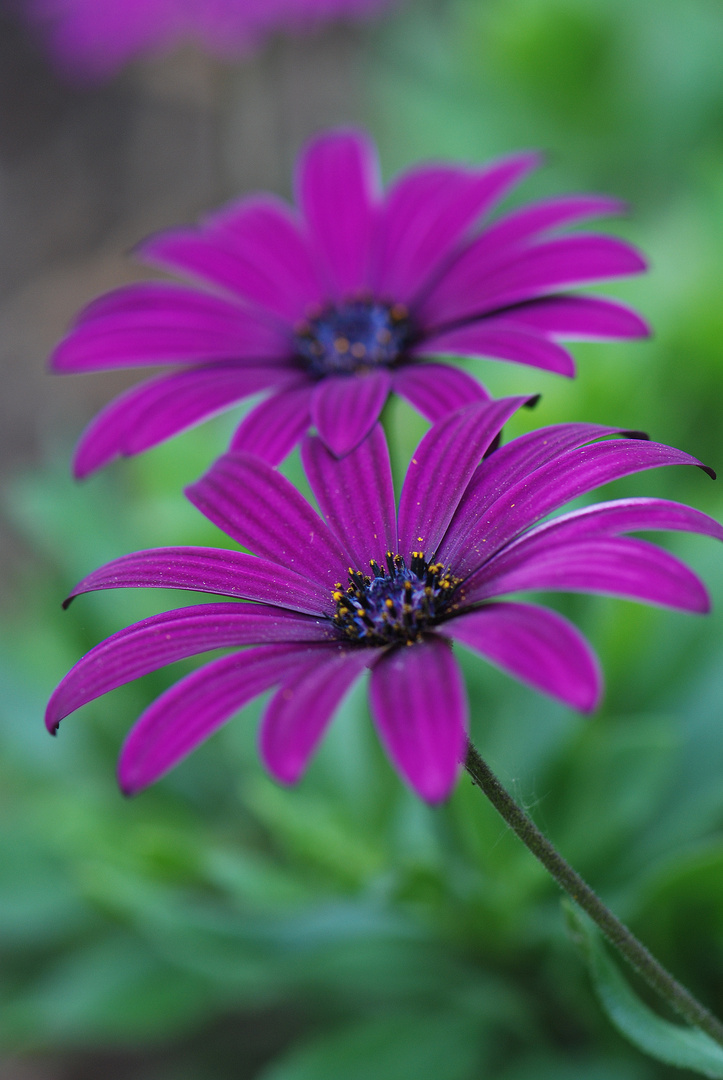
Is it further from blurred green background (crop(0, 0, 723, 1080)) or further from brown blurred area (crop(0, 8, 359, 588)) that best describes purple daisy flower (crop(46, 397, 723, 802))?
brown blurred area (crop(0, 8, 359, 588))

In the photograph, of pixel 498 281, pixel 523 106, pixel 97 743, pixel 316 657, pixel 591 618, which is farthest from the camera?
pixel 523 106

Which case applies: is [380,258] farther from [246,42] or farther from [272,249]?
[246,42]

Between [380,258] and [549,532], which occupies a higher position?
[380,258]

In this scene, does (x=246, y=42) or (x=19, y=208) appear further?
(x=19, y=208)

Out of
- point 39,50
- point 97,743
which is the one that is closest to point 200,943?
point 97,743

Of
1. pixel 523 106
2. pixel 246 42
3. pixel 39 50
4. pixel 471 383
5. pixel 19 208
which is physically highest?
pixel 39 50

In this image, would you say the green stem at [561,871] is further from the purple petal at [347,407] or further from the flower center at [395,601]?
the purple petal at [347,407]

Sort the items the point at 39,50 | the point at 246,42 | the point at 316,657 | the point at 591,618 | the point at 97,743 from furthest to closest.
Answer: the point at 39,50, the point at 246,42, the point at 97,743, the point at 591,618, the point at 316,657
